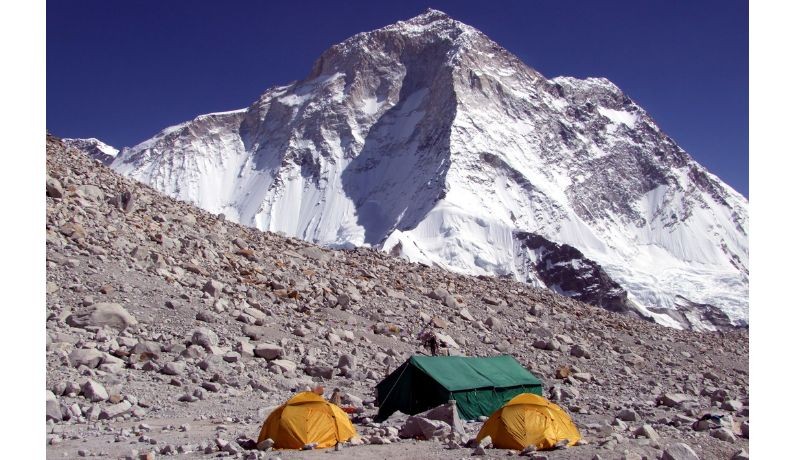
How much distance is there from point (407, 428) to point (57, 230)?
13023 millimetres

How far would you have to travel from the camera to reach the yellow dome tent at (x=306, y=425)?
11.2 m

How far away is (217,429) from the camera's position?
40.0 ft

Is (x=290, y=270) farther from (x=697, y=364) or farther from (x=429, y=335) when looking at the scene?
(x=697, y=364)

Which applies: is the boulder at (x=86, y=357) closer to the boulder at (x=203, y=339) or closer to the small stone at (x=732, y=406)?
the boulder at (x=203, y=339)

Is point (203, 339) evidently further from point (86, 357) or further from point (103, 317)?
point (86, 357)

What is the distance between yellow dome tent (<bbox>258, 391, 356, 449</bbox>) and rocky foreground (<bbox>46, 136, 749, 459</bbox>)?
359 mm

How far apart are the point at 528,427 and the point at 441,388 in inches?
153

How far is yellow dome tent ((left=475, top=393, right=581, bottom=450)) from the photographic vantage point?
37.2 feet

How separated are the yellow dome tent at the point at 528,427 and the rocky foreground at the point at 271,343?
1.33 feet

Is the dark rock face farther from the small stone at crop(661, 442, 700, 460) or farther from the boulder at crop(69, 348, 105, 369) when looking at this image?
the small stone at crop(661, 442, 700, 460)

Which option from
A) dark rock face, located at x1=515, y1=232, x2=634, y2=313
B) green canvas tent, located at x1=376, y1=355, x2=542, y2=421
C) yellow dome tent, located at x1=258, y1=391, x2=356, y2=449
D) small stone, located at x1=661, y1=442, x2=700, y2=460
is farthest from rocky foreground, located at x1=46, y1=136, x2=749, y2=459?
dark rock face, located at x1=515, y1=232, x2=634, y2=313

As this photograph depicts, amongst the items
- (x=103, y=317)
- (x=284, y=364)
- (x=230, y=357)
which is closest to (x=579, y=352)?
(x=284, y=364)

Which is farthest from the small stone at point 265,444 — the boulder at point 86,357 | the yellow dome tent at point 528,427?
the boulder at point 86,357

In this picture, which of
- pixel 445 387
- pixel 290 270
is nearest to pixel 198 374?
pixel 445 387
